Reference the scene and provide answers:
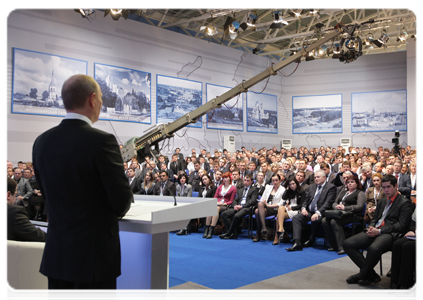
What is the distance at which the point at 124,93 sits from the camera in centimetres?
1309

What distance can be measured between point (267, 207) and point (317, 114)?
12624 mm

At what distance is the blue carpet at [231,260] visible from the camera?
4.32m

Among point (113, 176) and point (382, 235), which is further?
point (382, 235)

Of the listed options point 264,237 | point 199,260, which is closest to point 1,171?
point 199,260

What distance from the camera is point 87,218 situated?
1506 millimetres

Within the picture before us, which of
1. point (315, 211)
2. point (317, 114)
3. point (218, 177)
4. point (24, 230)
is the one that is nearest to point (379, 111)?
point (317, 114)

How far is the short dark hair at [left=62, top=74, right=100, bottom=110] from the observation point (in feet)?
5.21

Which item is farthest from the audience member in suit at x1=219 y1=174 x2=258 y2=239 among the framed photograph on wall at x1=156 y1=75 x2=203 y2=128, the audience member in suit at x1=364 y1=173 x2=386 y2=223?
the framed photograph on wall at x1=156 y1=75 x2=203 y2=128

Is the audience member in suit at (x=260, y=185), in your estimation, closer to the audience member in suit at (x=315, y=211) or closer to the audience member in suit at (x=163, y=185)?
the audience member in suit at (x=315, y=211)

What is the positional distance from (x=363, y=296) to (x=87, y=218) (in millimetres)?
3194

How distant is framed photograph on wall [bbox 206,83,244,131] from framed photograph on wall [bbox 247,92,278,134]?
0.62m

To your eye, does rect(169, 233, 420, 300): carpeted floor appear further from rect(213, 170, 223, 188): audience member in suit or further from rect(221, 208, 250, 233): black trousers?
rect(213, 170, 223, 188): audience member in suit

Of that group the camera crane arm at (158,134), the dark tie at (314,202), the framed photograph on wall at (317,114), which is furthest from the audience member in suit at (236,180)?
the framed photograph on wall at (317,114)

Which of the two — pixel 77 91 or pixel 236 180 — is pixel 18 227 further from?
pixel 236 180
